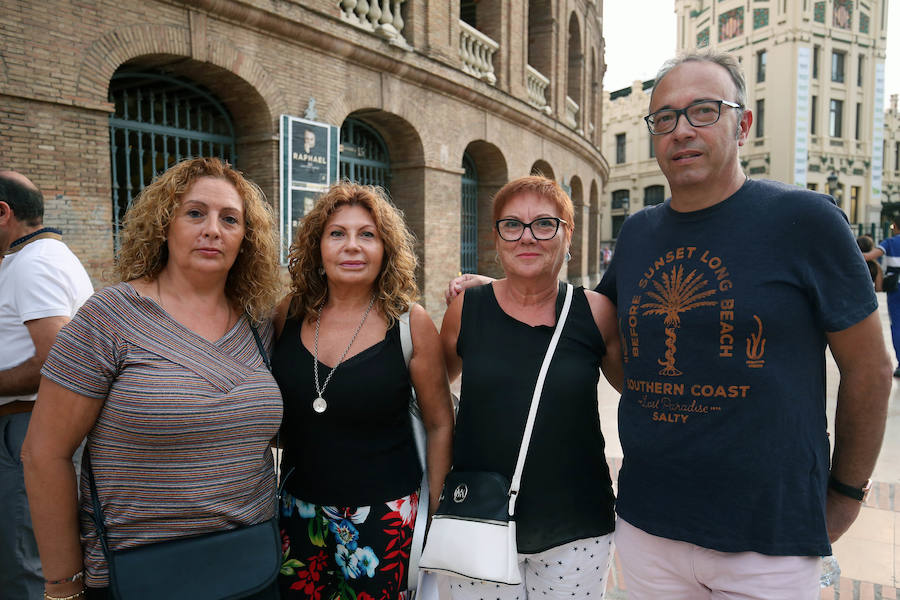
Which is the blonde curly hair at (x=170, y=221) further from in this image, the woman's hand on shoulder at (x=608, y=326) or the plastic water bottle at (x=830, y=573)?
the plastic water bottle at (x=830, y=573)

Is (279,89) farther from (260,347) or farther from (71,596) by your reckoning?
(71,596)

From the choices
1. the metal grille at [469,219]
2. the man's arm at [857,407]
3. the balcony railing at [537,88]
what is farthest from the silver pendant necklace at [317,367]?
the balcony railing at [537,88]

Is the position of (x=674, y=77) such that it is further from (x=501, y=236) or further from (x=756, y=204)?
(x=501, y=236)

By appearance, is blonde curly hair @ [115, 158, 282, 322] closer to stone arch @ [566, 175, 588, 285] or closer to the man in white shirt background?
the man in white shirt background

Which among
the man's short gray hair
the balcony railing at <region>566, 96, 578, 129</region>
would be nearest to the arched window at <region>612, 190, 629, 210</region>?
the balcony railing at <region>566, 96, 578, 129</region>

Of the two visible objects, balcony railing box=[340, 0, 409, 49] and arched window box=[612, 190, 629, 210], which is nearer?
balcony railing box=[340, 0, 409, 49]

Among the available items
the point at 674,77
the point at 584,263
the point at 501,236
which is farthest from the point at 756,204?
the point at 584,263

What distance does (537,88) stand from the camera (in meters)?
15.4

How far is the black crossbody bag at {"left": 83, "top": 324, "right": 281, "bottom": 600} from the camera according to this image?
1684mm

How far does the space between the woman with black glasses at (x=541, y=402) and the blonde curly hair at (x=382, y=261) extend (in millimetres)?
303

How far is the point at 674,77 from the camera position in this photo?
1.89m

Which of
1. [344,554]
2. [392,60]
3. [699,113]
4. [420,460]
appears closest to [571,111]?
[392,60]

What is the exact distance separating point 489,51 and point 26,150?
31.8 feet

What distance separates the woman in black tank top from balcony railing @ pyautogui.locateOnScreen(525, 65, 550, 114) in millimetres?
13100
